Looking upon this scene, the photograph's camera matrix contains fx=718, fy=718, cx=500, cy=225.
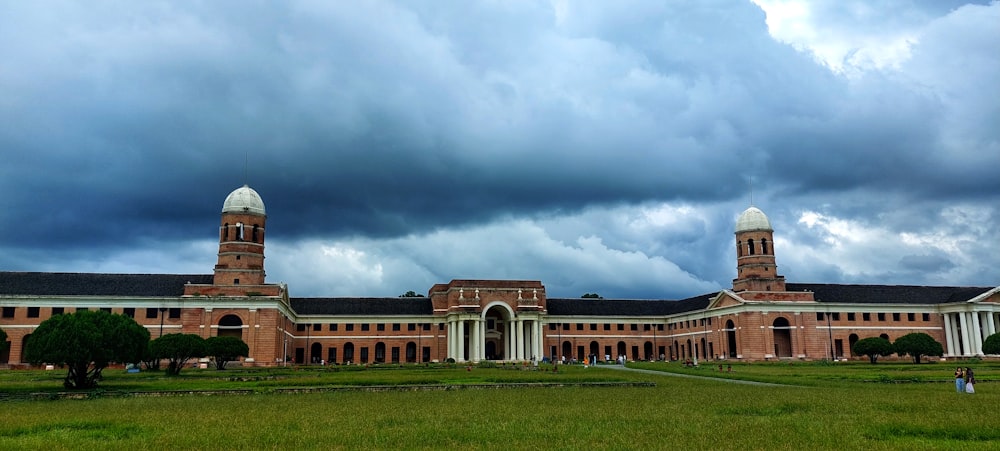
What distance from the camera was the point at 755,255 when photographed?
7544cm

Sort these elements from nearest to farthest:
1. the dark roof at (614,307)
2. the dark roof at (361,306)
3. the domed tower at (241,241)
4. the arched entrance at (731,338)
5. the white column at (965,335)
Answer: the domed tower at (241,241) → the white column at (965,335) → the arched entrance at (731,338) → the dark roof at (361,306) → the dark roof at (614,307)

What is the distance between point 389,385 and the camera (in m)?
30.3

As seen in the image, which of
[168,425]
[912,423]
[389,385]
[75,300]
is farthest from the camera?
[75,300]

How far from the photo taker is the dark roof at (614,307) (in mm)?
89438

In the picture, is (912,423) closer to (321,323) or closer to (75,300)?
(75,300)

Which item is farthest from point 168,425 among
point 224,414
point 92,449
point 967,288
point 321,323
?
point 967,288

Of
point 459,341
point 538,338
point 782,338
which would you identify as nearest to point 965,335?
point 782,338

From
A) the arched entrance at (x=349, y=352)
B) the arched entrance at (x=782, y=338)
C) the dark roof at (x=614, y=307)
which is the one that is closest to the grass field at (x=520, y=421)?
the arched entrance at (x=782, y=338)

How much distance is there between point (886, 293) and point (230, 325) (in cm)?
6786

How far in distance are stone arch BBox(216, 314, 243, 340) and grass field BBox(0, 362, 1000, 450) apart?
4081 cm

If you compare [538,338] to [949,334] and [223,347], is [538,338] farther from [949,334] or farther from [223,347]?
[949,334]

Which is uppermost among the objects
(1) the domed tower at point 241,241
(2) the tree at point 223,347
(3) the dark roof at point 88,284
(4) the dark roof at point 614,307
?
(1) the domed tower at point 241,241

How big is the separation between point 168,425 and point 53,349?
1845 centimetres

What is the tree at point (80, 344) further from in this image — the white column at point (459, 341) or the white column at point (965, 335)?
the white column at point (965, 335)
